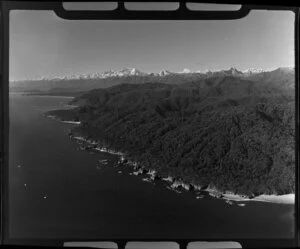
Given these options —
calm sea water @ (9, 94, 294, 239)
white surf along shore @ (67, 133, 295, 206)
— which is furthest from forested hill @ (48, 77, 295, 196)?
calm sea water @ (9, 94, 294, 239)

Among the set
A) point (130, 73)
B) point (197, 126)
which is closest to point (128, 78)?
point (130, 73)

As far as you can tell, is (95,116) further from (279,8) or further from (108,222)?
(279,8)

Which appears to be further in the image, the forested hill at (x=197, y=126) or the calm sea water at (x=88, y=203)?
the forested hill at (x=197, y=126)

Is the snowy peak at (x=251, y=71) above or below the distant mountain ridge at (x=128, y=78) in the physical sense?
above

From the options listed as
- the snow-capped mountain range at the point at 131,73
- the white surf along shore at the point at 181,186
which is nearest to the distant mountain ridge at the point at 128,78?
the snow-capped mountain range at the point at 131,73

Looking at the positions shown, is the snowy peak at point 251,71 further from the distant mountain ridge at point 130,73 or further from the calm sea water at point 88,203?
the calm sea water at point 88,203

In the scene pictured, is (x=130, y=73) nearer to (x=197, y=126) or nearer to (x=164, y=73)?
(x=164, y=73)

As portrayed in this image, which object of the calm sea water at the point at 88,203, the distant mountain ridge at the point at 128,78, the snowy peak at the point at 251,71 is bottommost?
the calm sea water at the point at 88,203
